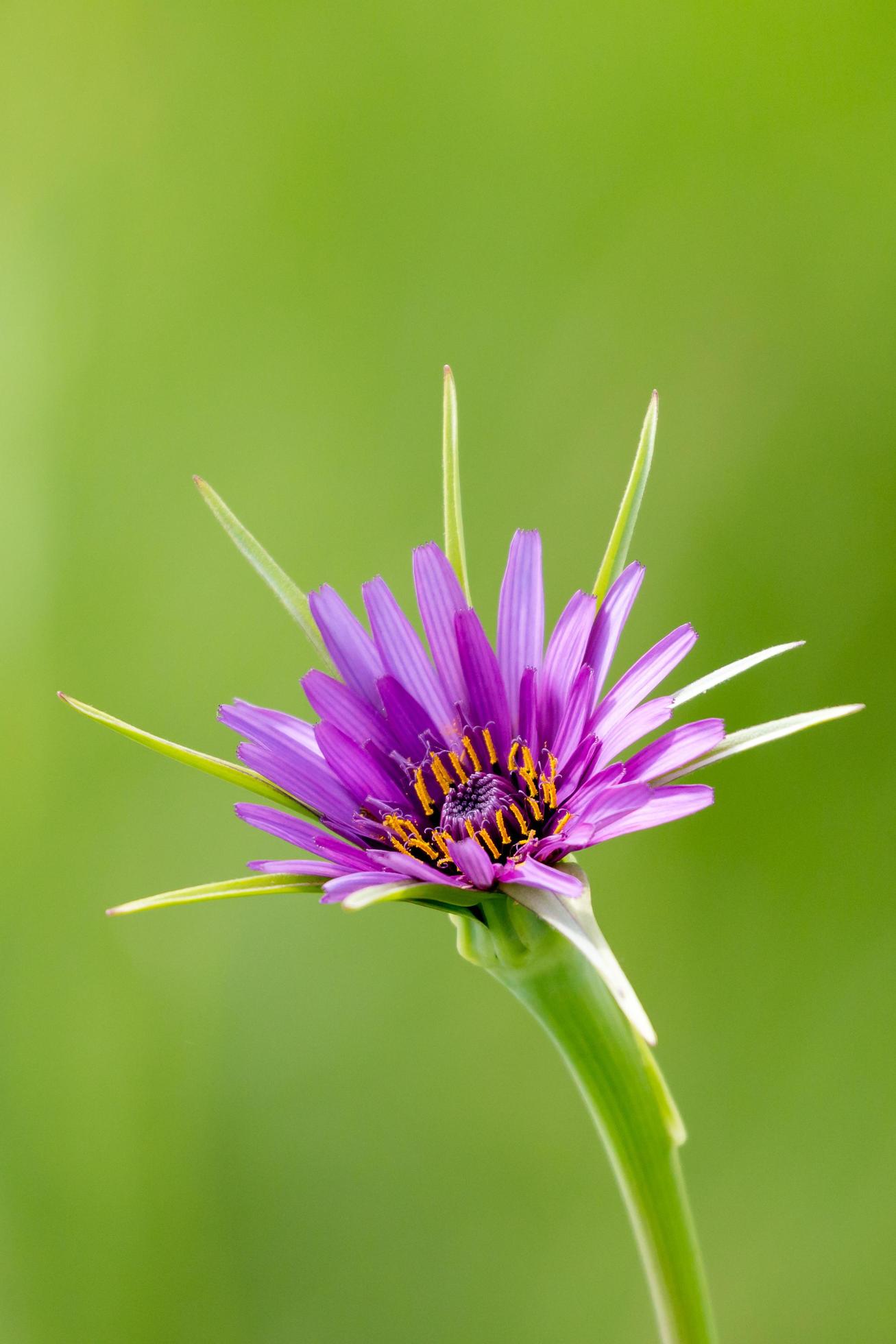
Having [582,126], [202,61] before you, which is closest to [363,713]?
[582,126]

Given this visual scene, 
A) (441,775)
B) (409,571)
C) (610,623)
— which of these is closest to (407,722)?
(441,775)

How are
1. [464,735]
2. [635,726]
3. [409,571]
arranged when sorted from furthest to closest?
[409,571] → [464,735] → [635,726]

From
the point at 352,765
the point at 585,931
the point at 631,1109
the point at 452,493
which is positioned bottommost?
the point at 631,1109

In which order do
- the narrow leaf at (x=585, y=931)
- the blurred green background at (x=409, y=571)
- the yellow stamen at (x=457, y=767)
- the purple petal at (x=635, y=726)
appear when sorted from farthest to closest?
1. the blurred green background at (x=409, y=571)
2. the yellow stamen at (x=457, y=767)
3. the purple petal at (x=635, y=726)
4. the narrow leaf at (x=585, y=931)

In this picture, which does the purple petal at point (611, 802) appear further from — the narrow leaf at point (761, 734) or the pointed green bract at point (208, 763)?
the pointed green bract at point (208, 763)

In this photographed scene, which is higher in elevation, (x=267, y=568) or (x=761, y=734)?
(x=267, y=568)

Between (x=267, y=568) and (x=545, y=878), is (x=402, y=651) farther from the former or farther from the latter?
(x=545, y=878)

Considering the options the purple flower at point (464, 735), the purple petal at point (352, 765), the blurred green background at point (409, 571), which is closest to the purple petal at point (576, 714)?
the purple flower at point (464, 735)

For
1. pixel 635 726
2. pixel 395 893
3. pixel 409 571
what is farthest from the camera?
pixel 409 571

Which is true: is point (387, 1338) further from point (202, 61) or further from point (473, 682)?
point (202, 61)
